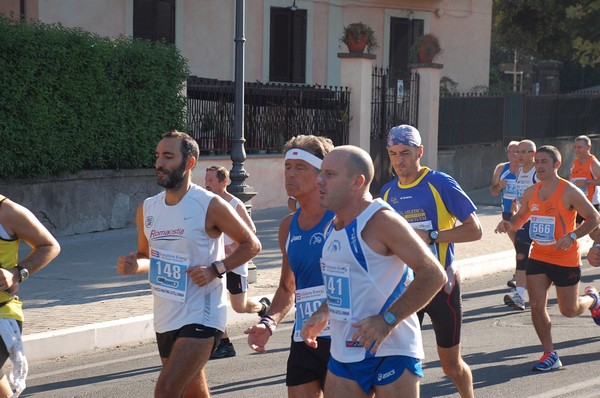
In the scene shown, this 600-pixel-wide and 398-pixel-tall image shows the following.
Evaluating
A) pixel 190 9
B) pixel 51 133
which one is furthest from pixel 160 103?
pixel 190 9

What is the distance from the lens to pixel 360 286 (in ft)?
16.0

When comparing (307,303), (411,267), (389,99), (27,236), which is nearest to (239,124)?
(27,236)

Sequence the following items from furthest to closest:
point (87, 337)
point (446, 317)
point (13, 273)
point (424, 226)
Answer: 1. point (87, 337)
2. point (424, 226)
3. point (446, 317)
4. point (13, 273)

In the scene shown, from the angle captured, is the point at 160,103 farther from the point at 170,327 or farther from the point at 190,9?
the point at 170,327

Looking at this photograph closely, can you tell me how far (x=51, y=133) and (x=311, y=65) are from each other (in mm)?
11610

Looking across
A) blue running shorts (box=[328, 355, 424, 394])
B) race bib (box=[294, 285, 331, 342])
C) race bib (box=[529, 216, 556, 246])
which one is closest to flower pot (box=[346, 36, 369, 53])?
race bib (box=[529, 216, 556, 246])

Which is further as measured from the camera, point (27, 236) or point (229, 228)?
point (229, 228)

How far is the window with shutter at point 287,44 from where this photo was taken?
82.4 ft

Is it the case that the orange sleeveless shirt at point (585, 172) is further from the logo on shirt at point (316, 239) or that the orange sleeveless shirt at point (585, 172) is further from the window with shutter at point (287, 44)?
the window with shutter at point (287, 44)

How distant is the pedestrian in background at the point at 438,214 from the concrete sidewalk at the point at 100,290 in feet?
11.8

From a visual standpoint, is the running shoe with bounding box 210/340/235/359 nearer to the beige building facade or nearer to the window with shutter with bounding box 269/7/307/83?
→ the beige building facade

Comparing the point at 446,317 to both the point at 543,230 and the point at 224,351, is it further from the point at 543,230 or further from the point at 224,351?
the point at 224,351

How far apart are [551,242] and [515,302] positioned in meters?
2.67

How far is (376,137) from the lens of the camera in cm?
2262
